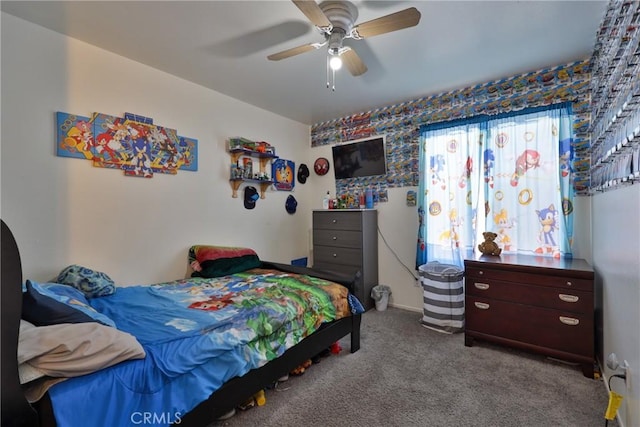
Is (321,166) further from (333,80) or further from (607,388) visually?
(607,388)

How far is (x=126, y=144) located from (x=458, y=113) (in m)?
3.29

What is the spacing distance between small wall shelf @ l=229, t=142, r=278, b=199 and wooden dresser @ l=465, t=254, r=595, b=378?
2.41 m

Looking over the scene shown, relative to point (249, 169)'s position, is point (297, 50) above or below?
above

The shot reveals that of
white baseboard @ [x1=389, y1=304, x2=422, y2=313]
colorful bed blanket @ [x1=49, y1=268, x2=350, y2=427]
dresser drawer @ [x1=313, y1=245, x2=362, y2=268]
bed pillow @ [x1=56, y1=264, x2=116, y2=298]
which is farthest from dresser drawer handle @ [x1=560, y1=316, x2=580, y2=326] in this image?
bed pillow @ [x1=56, y1=264, x2=116, y2=298]

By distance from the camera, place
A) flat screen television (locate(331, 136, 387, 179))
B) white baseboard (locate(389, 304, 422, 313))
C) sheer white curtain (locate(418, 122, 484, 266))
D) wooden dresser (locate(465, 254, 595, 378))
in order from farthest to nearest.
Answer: flat screen television (locate(331, 136, 387, 179)) → white baseboard (locate(389, 304, 422, 313)) → sheer white curtain (locate(418, 122, 484, 266)) → wooden dresser (locate(465, 254, 595, 378))

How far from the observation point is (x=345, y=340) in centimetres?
270

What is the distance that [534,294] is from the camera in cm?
223

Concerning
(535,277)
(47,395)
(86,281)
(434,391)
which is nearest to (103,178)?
(86,281)

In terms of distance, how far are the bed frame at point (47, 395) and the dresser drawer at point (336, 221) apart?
99 cm

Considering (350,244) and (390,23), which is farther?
(350,244)

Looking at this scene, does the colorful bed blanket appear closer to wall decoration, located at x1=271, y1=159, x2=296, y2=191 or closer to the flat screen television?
wall decoration, located at x1=271, y1=159, x2=296, y2=191

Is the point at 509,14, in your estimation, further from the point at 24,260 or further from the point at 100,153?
the point at 24,260

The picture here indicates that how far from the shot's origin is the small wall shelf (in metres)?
3.25

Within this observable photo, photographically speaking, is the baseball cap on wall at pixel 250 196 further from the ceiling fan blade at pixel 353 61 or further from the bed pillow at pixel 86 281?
the ceiling fan blade at pixel 353 61
